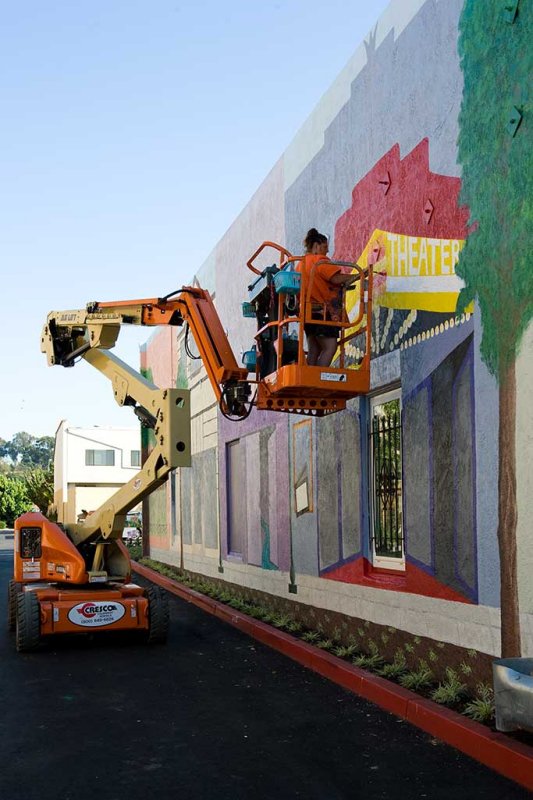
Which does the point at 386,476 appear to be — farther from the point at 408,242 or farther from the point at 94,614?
the point at 94,614

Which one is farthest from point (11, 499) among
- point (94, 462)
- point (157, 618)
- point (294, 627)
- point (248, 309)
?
point (248, 309)

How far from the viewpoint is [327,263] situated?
845 centimetres

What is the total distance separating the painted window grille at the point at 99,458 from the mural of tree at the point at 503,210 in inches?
1728

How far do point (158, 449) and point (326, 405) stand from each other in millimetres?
2844

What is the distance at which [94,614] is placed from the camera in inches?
448

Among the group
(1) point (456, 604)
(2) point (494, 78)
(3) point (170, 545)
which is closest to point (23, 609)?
(1) point (456, 604)

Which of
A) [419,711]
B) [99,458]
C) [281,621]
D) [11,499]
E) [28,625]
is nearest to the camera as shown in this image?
[419,711]

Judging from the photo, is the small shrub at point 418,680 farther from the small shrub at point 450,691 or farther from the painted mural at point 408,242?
the painted mural at point 408,242

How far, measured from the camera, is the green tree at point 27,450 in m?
187

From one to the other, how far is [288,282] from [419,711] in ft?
13.9

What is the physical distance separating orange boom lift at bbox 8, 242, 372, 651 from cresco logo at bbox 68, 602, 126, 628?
0.5 inches

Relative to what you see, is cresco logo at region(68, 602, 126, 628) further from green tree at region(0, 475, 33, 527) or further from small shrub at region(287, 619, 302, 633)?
green tree at region(0, 475, 33, 527)

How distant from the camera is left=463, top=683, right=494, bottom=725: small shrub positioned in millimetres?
6523

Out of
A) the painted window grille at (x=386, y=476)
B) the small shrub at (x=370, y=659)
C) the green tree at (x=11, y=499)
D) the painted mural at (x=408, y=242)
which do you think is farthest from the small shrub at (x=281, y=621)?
the green tree at (x=11, y=499)
